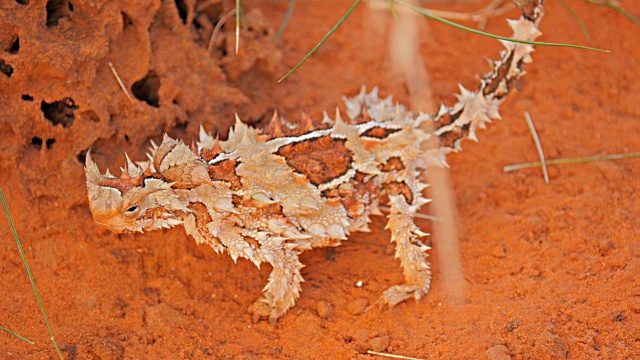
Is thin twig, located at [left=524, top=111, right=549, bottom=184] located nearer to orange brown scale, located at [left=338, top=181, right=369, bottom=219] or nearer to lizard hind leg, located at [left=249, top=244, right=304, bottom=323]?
orange brown scale, located at [left=338, top=181, right=369, bottom=219]

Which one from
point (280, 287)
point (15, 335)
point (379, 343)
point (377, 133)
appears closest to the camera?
point (15, 335)

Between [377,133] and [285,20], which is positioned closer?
[377,133]

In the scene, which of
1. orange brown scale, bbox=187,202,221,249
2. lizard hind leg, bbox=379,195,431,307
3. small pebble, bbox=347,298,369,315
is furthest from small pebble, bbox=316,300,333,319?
orange brown scale, bbox=187,202,221,249

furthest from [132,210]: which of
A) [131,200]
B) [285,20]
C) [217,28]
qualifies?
[285,20]

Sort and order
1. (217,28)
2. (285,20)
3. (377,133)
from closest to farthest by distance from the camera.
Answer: (377,133) → (217,28) → (285,20)

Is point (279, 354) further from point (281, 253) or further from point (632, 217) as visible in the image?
point (632, 217)

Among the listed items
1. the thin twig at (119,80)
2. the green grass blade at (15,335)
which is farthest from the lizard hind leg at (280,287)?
the thin twig at (119,80)

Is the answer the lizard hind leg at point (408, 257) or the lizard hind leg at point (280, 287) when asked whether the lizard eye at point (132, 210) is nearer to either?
the lizard hind leg at point (280, 287)

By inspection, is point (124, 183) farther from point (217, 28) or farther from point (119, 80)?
Answer: point (217, 28)
